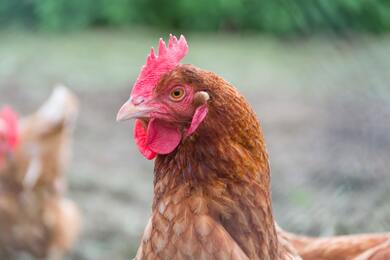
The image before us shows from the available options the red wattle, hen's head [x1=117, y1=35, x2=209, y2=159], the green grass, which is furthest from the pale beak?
the green grass

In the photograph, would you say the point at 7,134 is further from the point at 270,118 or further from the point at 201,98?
the point at 201,98

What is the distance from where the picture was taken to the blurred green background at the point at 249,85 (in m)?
4.21

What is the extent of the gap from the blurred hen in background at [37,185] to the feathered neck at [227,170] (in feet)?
8.48

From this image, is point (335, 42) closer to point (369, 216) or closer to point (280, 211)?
point (280, 211)

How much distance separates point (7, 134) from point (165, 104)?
2649 mm

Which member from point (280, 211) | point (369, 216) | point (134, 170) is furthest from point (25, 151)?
point (369, 216)

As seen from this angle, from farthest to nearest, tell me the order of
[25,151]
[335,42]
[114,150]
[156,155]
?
[114,150], [335,42], [25,151], [156,155]

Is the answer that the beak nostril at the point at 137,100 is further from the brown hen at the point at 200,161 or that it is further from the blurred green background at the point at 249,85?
the blurred green background at the point at 249,85

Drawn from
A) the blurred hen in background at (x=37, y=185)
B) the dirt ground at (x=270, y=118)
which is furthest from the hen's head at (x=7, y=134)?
the dirt ground at (x=270, y=118)

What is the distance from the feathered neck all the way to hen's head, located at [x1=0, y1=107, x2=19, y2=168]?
2532mm

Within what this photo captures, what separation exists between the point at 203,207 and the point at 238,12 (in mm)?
5680

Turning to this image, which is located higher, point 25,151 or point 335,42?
point 335,42

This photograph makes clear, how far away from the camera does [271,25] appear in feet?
23.8

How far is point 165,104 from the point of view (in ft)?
6.21
